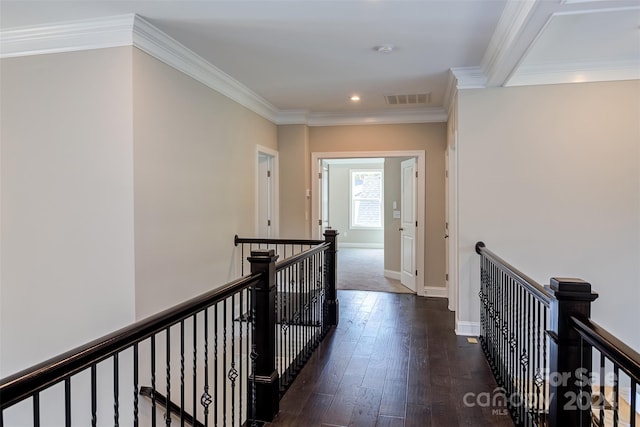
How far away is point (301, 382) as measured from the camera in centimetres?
295

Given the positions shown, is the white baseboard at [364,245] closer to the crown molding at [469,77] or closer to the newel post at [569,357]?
the crown molding at [469,77]

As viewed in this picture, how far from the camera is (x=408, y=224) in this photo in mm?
6309

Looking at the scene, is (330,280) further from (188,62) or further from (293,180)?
(188,62)

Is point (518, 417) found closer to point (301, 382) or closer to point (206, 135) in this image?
point (301, 382)

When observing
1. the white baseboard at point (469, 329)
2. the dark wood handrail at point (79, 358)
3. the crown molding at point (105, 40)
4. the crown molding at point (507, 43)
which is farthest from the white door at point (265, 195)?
the dark wood handrail at point (79, 358)

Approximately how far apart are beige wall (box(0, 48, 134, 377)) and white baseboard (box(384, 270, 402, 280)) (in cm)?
502

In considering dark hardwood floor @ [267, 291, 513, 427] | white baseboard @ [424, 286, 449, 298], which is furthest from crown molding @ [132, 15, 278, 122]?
white baseboard @ [424, 286, 449, 298]

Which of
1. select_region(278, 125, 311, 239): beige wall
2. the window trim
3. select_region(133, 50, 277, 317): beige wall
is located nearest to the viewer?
select_region(133, 50, 277, 317): beige wall

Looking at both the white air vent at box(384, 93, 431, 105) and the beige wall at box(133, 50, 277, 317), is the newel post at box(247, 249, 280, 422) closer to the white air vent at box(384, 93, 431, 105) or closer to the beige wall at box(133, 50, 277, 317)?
the beige wall at box(133, 50, 277, 317)

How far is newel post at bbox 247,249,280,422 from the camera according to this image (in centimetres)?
240

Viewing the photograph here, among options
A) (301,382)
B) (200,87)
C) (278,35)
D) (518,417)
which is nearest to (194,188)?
(200,87)

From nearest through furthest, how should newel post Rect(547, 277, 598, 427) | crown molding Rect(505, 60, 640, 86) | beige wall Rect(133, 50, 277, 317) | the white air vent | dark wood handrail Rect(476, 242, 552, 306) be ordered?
newel post Rect(547, 277, 598, 427) → dark wood handrail Rect(476, 242, 552, 306) → beige wall Rect(133, 50, 277, 317) → crown molding Rect(505, 60, 640, 86) → the white air vent

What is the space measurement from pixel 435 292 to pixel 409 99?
8.94ft

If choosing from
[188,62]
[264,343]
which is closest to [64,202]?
[188,62]
